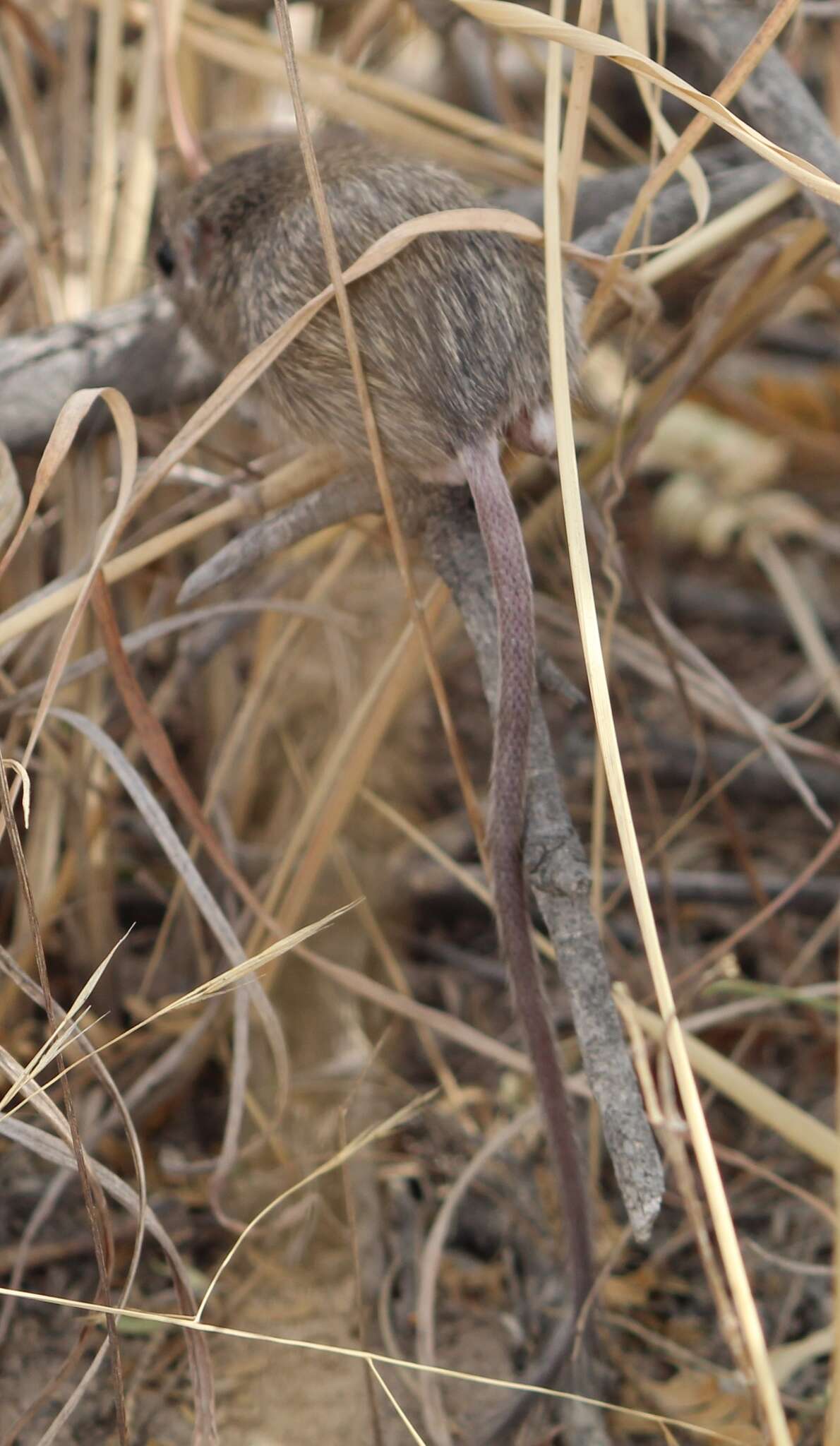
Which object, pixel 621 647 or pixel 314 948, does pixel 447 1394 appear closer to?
pixel 314 948

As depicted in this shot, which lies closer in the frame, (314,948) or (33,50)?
(314,948)

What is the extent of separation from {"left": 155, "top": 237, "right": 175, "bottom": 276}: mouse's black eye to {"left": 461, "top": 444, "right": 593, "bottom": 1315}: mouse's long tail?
641 millimetres

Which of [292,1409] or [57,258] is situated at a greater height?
[57,258]

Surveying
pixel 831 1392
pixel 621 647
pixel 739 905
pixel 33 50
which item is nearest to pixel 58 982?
pixel 621 647

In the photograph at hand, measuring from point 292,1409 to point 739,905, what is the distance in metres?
0.85

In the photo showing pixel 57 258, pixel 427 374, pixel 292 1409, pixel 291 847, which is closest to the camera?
pixel 427 374

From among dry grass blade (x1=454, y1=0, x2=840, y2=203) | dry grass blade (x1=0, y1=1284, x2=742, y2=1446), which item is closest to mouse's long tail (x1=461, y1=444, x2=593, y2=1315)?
dry grass blade (x1=0, y1=1284, x2=742, y2=1446)

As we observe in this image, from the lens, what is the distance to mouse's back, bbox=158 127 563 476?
912 mm

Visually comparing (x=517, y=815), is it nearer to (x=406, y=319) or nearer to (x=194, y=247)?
(x=406, y=319)

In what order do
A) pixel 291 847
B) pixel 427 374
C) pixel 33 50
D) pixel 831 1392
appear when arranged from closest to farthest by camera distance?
pixel 831 1392 < pixel 427 374 < pixel 291 847 < pixel 33 50

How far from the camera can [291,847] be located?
1246 mm

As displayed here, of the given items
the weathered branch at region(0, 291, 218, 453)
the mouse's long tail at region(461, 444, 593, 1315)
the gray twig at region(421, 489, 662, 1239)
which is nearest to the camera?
the gray twig at region(421, 489, 662, 1239)

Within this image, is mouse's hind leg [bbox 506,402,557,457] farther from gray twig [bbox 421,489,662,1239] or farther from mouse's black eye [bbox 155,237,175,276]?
mouse's black eye [bbox 155,237,175,276]

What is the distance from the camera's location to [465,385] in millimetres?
906
